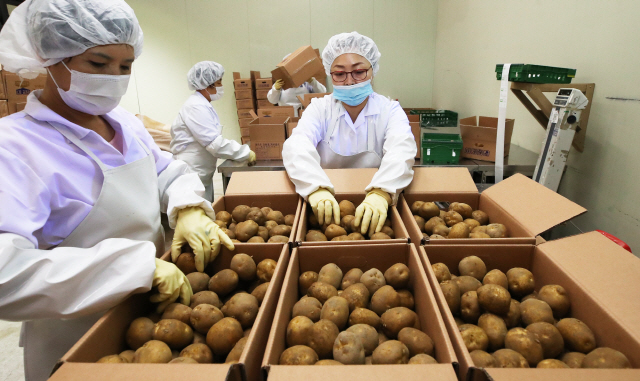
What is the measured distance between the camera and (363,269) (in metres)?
1.30

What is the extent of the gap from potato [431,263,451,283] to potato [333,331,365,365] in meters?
0.41

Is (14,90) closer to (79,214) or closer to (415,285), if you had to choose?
(79,214)

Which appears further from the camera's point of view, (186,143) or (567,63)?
(186,143)

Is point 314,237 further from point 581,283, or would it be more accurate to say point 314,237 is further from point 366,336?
point 581,283

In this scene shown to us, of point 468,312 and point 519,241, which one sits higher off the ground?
point 519,241

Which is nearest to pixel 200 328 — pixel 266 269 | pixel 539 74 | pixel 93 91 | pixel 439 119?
pixel 266 269

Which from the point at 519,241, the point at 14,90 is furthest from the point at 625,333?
the point at 14,90

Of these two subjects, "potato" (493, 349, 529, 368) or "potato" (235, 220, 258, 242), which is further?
"potato" (235, 220, 258, 242)

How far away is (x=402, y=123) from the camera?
2.10m

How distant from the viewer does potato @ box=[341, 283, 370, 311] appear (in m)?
1.10

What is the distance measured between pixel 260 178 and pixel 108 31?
977mm

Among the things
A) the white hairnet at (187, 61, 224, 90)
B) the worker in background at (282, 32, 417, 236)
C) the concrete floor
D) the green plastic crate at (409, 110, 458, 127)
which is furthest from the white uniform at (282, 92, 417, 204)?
the green plastic crate at (409, 110, 458, 127)

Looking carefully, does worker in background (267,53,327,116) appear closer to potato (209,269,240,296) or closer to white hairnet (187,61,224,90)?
white hairnet (187,61,224,90)

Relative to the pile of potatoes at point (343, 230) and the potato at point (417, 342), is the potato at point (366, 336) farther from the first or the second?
the pile of potatoes at point (343, 230)
